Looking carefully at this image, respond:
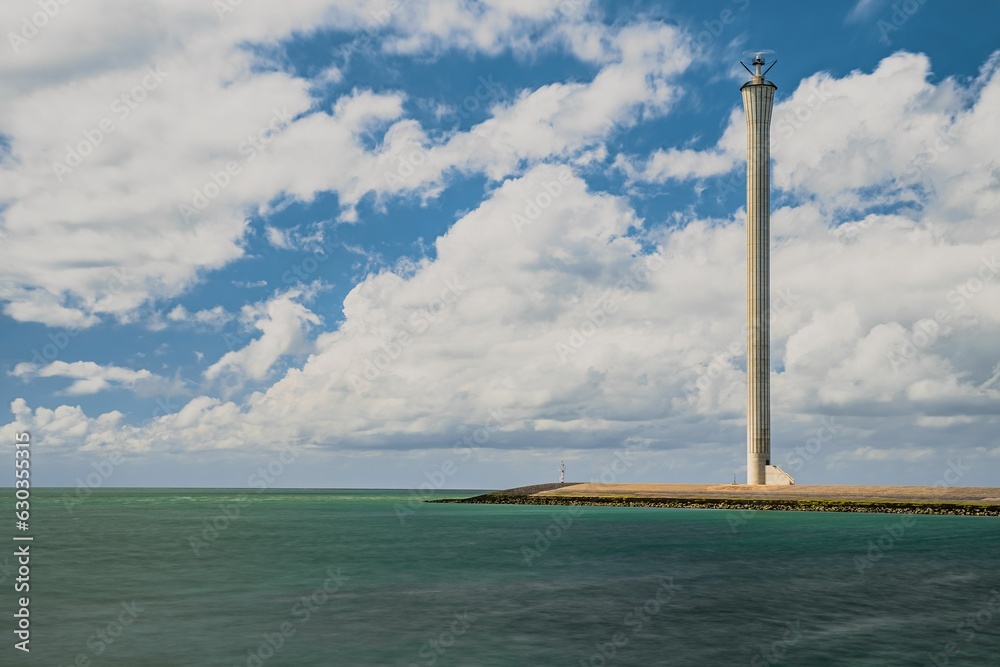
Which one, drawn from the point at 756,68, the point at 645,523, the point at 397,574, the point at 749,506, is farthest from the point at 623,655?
the point at 756,68

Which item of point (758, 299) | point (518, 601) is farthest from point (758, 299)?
point (518, 601)

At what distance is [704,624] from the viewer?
2911 centimetres

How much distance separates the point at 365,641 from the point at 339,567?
21273mm

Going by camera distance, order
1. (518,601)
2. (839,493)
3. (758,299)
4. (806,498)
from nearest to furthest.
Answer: (518,601), (806,498), (839,493), (758,299)

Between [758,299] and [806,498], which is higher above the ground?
[758,299]

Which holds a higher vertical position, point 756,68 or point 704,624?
point 756,68

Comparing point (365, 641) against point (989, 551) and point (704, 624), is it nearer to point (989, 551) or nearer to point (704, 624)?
point (704, 624)

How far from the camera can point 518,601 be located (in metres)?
34.3

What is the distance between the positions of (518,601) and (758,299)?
90.5 metres

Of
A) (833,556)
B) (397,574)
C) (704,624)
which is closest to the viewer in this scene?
(704,624)

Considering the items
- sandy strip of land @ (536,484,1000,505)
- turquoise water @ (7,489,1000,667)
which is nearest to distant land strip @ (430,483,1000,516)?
sandy strip of land @ (536,484,1000,505)

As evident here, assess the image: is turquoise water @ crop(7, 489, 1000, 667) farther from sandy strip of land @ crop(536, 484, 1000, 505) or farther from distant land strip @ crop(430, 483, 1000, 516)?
sandy strip of land @ crop(536, 484, 1000, 505)

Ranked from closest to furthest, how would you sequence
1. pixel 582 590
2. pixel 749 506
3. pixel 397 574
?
1. pixel 582 590
2. pixel 397 574
3. pixel 749 506

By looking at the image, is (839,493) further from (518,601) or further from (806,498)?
(518,601)
